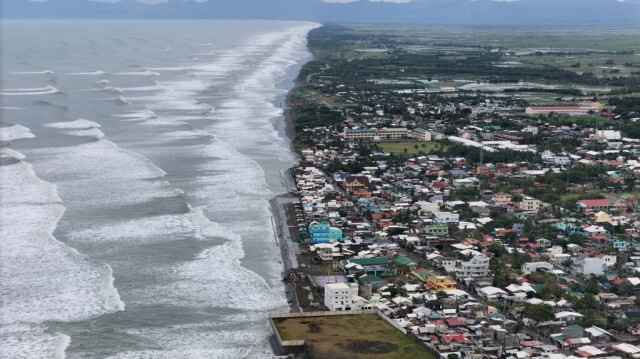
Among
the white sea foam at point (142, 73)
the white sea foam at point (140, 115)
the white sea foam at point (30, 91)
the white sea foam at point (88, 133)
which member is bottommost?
the white sea foam at point (142, 73)

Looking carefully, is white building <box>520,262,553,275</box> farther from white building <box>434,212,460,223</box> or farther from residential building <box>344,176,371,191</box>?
residential building <box>344,176,371,191</box>

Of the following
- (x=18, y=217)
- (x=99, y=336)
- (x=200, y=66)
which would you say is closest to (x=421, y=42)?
(x=200, y=66)

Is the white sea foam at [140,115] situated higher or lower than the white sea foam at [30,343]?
lower

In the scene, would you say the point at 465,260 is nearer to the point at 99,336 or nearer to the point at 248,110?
the point at 99,336

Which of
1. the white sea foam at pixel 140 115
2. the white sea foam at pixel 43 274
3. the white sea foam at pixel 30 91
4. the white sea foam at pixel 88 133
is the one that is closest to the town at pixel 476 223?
the white sea foam at pixel 43 274

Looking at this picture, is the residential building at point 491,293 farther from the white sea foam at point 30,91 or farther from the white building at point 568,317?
the white sea foam at point 30,91

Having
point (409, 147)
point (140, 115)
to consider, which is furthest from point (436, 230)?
point (140, 115)

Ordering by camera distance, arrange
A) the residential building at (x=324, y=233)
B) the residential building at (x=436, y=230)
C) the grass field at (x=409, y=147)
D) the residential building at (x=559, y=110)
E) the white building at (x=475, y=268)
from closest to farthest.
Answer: the white building at (x=475, y=268), the residential building at (x=324, y=233), the residential building at (x=436, y=230), the grass field at (x=409, y=147), the residential building at (x=559, y=110)

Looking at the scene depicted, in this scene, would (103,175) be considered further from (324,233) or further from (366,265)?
(366,265)

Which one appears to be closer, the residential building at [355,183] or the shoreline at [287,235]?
the shoreline at [287,235]
